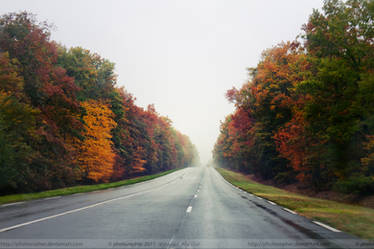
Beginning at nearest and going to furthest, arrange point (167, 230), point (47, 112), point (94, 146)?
1. point (167, 230)
2. point (47, 112)
3. point (94, 146)

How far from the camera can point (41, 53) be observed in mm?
26172

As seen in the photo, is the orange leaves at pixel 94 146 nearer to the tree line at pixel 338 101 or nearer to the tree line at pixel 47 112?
the tree line at pixel 47 112

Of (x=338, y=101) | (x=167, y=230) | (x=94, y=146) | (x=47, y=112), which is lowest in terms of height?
(x=167, y=230)

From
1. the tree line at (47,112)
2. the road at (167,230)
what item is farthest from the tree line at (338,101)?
the tree line at (47,112)

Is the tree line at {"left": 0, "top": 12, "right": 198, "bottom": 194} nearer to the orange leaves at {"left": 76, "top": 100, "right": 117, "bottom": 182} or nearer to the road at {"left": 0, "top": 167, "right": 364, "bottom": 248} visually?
the orange leaves at {"left": 76, "top": 100, "right": 117, "bottom": 182}

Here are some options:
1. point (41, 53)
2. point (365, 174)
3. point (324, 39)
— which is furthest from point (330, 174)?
point (41, 53)

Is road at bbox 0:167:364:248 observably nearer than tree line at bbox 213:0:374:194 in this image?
Yes

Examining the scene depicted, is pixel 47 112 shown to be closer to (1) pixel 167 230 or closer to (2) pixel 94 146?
(2) pixel 94 146

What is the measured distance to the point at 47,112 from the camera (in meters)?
27.9

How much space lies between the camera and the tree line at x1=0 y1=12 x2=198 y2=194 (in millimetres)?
20859

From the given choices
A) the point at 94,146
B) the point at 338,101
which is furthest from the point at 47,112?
the point at 338,101

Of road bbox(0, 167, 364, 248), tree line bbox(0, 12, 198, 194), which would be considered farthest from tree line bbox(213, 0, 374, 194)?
tree line bbox(0, 12, 198, 194)

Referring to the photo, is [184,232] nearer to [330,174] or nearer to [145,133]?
[330,174]

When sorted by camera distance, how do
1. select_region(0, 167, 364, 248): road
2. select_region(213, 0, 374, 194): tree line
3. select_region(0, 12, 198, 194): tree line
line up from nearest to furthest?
select_region(0, 167, 364, 248): road
select_region(213, 0, 374, 194): tree line
select_region(0, 12, 198, 194): tree line
